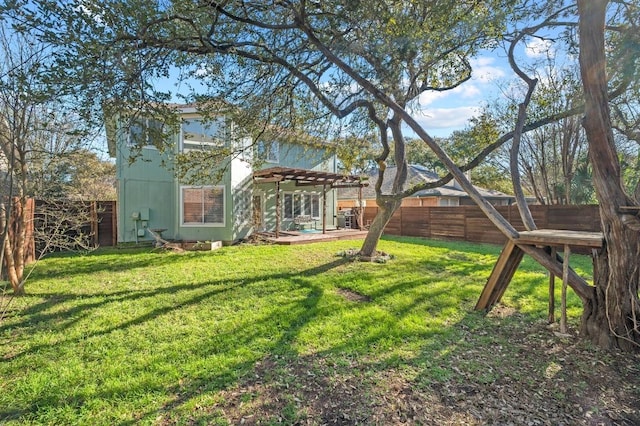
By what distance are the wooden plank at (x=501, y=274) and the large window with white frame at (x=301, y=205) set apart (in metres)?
10.9

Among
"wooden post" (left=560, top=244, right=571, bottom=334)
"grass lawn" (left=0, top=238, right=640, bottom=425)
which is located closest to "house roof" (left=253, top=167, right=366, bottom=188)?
"grass lawn" (left=0, top=238, right=640, bottom=425)

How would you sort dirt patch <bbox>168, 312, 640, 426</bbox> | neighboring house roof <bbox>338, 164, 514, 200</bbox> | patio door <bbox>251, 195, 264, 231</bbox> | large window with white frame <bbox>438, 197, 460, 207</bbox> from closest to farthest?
dirt patch <bbox>168, 312, 640, 426</bbox> → patio door <bbox>251, 195, 264, 231</bbox> → neighboring house roof <bbox>338, 164, 514, 200</bbox> → large window with white frame <bbox>438, 197, 460, 207</bbox>

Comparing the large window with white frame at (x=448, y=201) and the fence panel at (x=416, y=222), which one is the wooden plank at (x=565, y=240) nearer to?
the fence panel at (x=416, y=222)

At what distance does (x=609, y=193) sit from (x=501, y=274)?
6.17 ft

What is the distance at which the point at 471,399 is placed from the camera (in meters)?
3.13

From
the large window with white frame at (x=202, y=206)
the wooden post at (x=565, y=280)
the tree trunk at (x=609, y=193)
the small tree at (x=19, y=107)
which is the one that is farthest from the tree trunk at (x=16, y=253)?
the tree trunk at (x=609, y=193)

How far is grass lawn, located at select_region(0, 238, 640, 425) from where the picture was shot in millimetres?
2947

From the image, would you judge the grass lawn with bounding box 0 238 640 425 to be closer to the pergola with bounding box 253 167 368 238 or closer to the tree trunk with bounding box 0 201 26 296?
the tree trunk with bounding box 0 201 26 296

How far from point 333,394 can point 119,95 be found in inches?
181

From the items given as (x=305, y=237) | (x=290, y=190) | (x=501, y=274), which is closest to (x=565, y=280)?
(x=501, y=274)

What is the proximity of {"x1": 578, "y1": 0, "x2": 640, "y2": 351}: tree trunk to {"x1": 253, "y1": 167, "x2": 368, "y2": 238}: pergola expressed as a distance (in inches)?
368

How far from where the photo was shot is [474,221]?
14.0 metres

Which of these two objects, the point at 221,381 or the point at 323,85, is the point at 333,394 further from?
the point at 323,85

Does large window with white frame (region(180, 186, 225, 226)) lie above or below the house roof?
below
